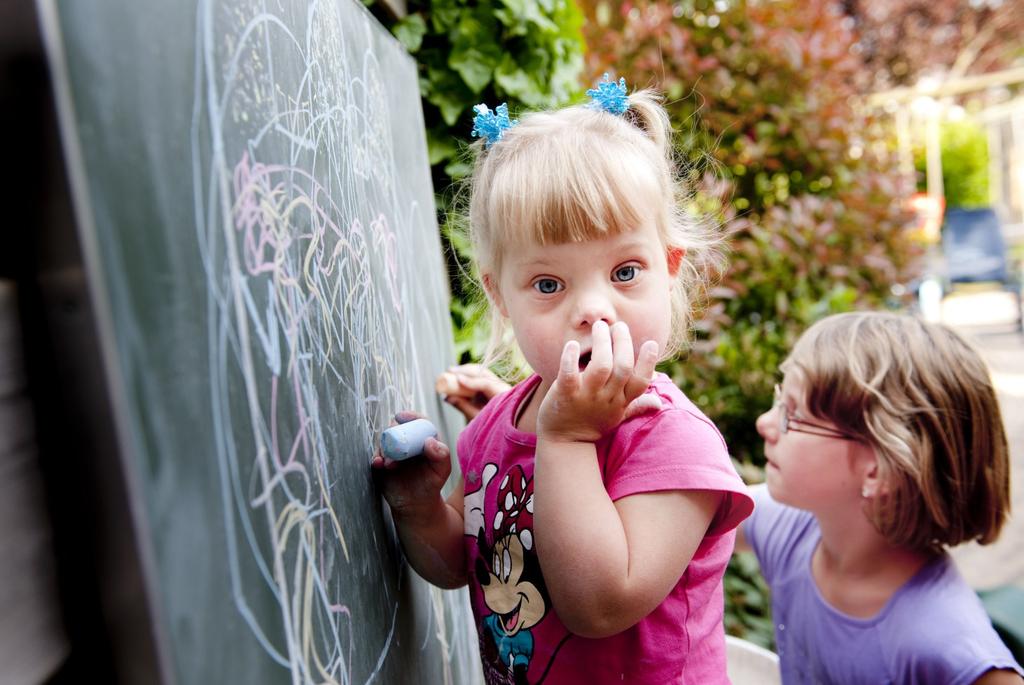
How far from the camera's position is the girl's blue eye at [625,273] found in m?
1.28

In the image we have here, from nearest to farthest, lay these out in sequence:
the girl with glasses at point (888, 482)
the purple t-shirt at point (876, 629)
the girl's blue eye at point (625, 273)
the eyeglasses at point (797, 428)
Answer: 1. the girl's blue eye at point (625, 273)
2. the purple t-shirt at point (876, 629)
3. the girl with glasses at point (888, 482)
4. the eyeglasses at point (797, 428)

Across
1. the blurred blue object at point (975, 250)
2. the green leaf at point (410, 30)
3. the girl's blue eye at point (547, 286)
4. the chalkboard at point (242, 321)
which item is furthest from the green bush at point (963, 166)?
the chalkboard at point (242, 321)

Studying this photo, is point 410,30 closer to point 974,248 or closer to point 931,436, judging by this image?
point 931,436

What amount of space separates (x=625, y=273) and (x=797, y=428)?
106 cm

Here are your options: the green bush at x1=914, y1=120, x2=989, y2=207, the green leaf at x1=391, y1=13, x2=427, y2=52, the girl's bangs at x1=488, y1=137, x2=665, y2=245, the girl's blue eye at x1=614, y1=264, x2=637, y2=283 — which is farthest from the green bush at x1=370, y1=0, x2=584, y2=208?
the green bush at x1=914, y1=120, x2=989, y2=207

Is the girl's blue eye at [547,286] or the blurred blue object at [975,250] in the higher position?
the girl's blue eye at [547,286]

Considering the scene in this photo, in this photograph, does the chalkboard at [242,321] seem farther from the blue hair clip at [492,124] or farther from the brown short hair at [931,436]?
the brown short hair at [931,436]

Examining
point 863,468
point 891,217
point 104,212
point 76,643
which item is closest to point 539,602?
point 76,643

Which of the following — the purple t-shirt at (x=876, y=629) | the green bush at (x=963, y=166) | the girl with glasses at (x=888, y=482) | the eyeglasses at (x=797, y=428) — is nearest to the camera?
the purple t-shirt at (x=876, y=629)

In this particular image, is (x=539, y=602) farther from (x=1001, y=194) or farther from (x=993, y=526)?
(x=1001, y=194)

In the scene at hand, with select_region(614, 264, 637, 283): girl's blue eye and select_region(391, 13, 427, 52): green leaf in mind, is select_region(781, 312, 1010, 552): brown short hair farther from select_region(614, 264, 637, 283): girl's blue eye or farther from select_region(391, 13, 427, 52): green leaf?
select_region(391, 13, 427, 52): green leaf

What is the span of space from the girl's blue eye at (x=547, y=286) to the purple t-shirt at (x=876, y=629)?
119 cm

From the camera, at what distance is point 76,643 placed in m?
0.66

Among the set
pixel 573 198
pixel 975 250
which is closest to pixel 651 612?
pixel 573 198
